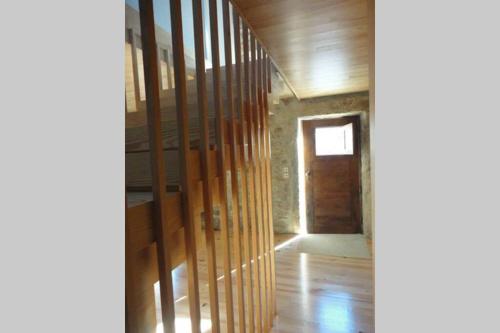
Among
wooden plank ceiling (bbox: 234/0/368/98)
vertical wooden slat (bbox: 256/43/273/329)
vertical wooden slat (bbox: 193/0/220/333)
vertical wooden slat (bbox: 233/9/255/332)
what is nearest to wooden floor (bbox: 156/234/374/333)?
vertical wooden slat (bbox: 256/43/273/329)

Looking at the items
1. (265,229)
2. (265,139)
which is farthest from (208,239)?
(265,139)

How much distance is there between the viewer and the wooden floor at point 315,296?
1819mm

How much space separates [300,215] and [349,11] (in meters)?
3.01

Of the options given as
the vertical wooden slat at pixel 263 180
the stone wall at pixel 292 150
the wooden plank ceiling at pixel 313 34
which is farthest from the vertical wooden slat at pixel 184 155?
the stone wall at pixel 292 150

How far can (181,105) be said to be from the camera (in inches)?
33.8

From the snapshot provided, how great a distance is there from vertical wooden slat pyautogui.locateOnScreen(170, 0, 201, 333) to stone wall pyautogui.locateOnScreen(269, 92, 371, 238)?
2904 millimetres

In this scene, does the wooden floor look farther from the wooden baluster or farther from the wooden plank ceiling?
the wooden plank ceiling

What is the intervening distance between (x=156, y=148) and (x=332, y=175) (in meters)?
3.45

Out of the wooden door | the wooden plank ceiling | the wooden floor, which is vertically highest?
the wooden plank ceiling

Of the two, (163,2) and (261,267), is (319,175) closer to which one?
(261,267)

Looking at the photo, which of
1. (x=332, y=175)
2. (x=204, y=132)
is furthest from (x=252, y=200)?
(x=332, y=175)

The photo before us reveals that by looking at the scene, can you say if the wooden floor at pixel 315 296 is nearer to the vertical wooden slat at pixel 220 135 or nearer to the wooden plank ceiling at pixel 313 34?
the vertical wooden slat at pixel 220 135

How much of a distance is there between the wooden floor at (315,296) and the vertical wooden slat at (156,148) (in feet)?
4.22

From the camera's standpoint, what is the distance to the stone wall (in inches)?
138
